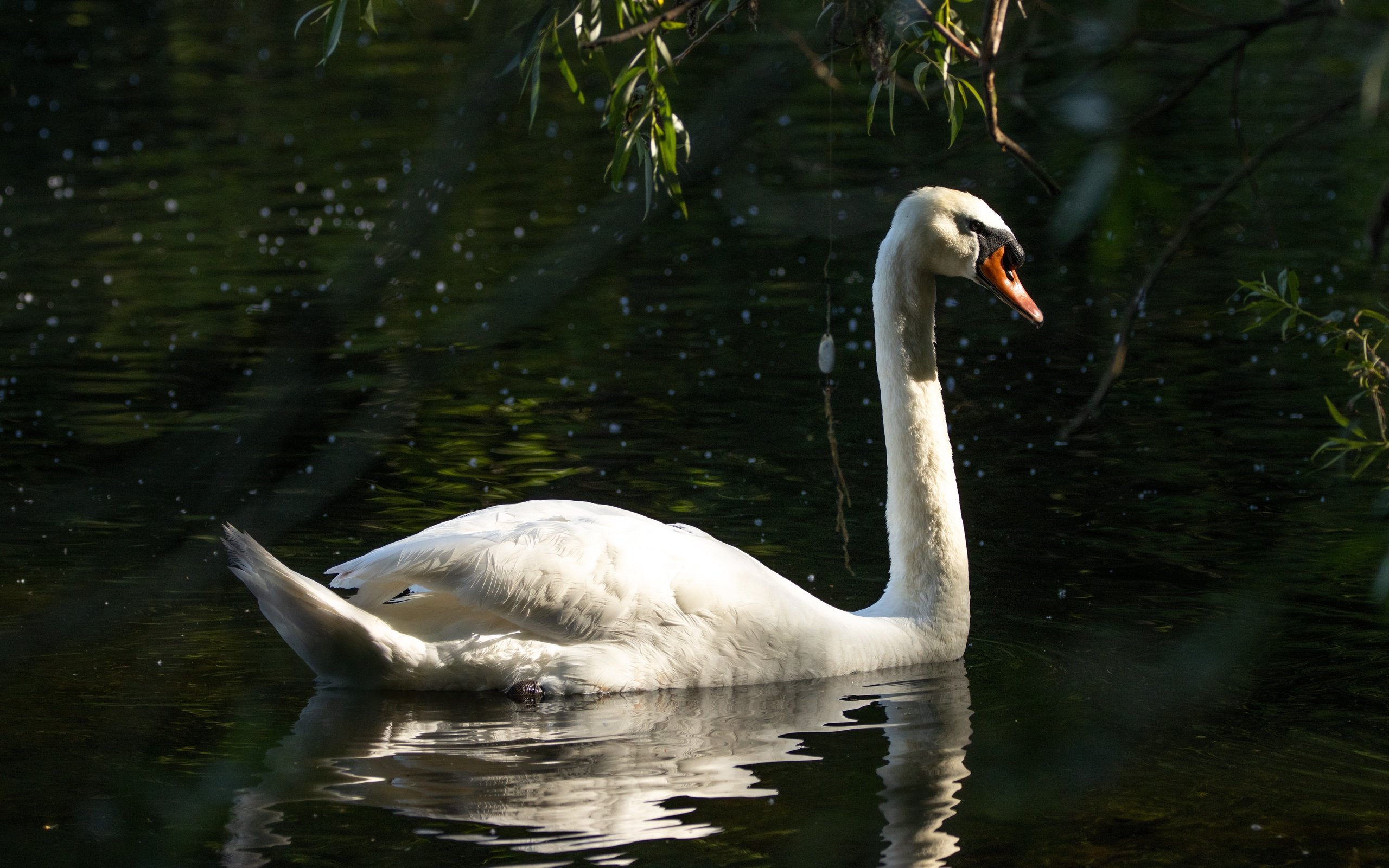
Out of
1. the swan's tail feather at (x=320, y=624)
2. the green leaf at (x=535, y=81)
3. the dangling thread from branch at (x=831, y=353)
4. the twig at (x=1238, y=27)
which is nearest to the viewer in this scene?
the twig at (x=1238, y=27)

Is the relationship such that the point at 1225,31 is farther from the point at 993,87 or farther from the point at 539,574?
the point at 539,574

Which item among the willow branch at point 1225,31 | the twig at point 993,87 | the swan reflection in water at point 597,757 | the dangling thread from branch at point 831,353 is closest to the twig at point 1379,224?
the willow branch at point 1225,31

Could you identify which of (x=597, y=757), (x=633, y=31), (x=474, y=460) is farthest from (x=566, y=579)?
(x=474, y=460)

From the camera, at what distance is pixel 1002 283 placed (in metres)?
6.79

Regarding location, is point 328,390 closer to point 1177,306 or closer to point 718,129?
point 1177,306

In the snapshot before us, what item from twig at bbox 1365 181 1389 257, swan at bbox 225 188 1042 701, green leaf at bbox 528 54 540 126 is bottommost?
swan at bbox 225 188 1042 701

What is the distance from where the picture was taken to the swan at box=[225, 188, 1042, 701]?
6.00m

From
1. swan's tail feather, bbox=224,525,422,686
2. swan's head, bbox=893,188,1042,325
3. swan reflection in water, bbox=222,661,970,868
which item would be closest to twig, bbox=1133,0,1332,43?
swan reflection in water, bbox=222,661,970,868

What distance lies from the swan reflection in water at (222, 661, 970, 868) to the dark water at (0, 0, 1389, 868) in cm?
2

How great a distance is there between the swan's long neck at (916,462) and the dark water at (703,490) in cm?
28

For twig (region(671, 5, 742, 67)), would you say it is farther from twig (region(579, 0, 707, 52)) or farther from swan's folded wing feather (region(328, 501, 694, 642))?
swan's folded wing feather (region(328, 501, 694, 642))

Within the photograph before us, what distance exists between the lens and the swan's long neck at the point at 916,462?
6.69 m

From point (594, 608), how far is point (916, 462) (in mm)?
1542

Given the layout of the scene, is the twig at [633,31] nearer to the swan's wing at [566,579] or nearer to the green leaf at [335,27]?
the green leaf at [335,27]
